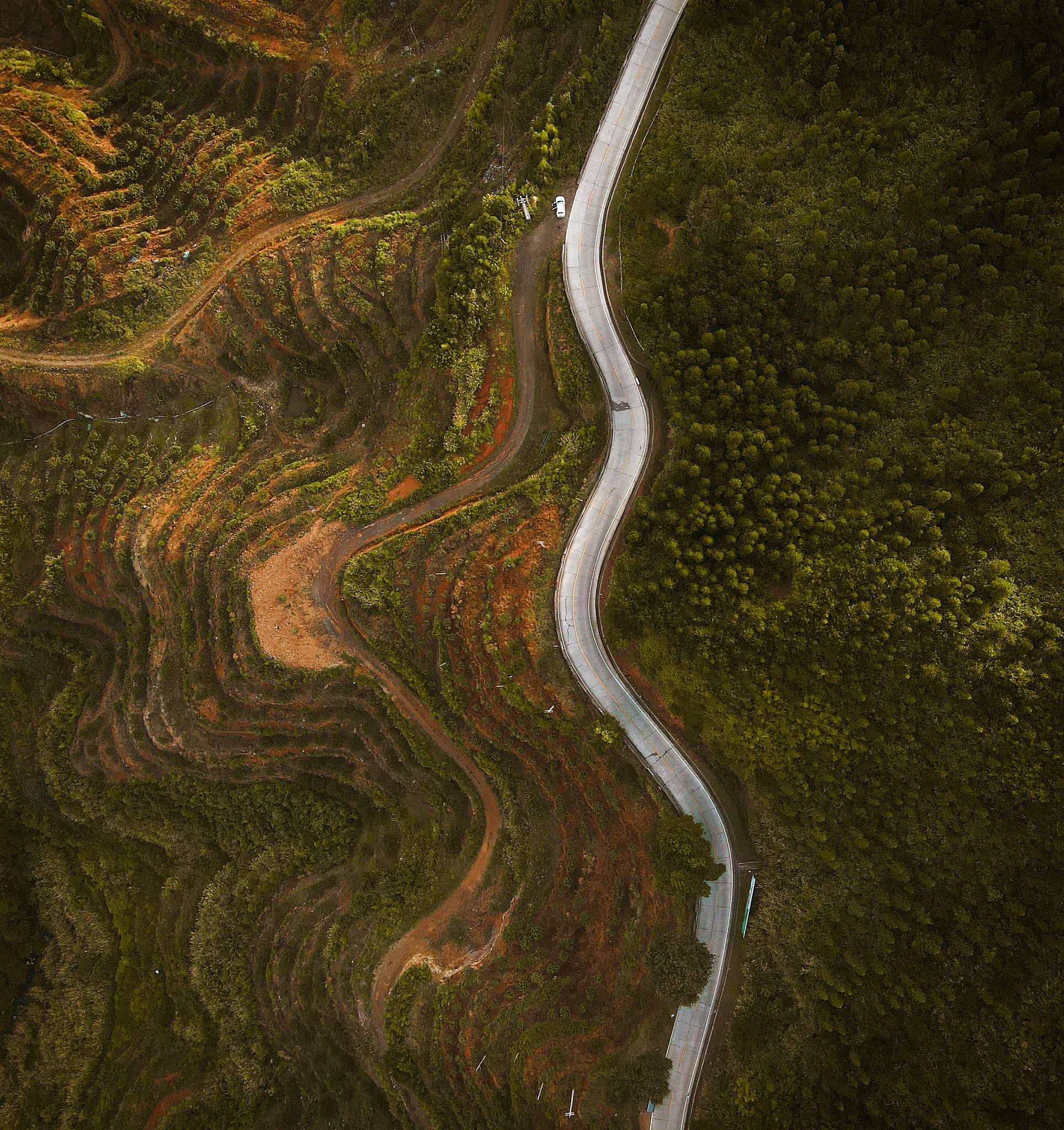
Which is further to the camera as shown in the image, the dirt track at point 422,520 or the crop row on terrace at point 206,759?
the crop row on terrace at point 206,759

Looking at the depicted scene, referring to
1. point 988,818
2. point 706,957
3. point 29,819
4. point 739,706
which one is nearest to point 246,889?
point 29,819

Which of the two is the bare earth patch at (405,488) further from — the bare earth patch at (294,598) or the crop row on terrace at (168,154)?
the crop row on terrace at (168,154)

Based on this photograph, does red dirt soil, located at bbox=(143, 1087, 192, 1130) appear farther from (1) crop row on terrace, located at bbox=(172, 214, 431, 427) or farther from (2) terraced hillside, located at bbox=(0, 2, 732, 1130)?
(1) crop row on terrace, located at bbox=(172, 214, 431, 427)

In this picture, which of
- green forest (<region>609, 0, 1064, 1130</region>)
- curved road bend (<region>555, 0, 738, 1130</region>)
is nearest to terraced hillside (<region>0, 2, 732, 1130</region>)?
curved road bend (<region>555, 0, 738, 1130</region>)

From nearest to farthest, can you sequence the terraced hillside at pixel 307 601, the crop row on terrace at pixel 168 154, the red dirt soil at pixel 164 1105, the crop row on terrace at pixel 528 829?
the crop row on terrace at pixel 528 829 < the terraced hillside at pixel 307 601 < the crop row on terrace at pixel 168 154 < the red dirt soil at pixel 164 1105

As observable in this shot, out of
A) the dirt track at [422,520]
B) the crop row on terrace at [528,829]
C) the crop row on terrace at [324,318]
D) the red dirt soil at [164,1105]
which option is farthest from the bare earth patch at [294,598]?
the red dirt soil at [164,1105]

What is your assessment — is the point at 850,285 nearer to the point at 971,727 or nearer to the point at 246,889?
the point at 971,727
